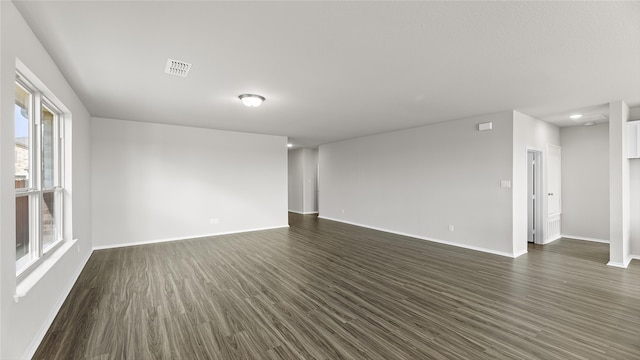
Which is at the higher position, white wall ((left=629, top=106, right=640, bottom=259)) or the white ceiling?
the white ceiling

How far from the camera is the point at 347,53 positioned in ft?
8.46

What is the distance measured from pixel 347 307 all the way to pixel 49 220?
3.54 m

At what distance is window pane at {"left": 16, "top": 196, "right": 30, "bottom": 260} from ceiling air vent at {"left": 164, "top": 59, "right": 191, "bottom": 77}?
1.75 m

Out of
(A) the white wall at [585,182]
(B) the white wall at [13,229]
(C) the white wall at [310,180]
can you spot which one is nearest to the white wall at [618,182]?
(A) the white wall at [585,182]

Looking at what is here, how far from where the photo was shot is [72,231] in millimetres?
3562

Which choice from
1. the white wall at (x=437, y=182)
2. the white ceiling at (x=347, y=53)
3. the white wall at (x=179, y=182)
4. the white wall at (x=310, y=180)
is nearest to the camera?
the white ceiling at (x=347, y=53)

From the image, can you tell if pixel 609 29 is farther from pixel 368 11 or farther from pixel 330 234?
pixel 330 234

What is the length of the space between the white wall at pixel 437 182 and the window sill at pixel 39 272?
6.09 m

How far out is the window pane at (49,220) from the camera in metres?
2.99

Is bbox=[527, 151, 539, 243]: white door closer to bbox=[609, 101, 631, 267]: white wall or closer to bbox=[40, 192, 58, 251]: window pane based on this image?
bbox=[609, 101, 631, 267]: white wall

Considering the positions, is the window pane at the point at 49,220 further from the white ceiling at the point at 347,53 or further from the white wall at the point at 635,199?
the white wall at the point at 635,199

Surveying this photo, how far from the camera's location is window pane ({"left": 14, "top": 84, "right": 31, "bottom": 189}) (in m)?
2.29

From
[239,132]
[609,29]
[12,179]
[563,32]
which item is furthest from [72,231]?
[609,29]


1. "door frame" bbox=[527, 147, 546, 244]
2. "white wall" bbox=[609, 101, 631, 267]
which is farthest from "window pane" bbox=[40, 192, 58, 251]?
"door frame" bbox=[527, 147, 546, 244]
